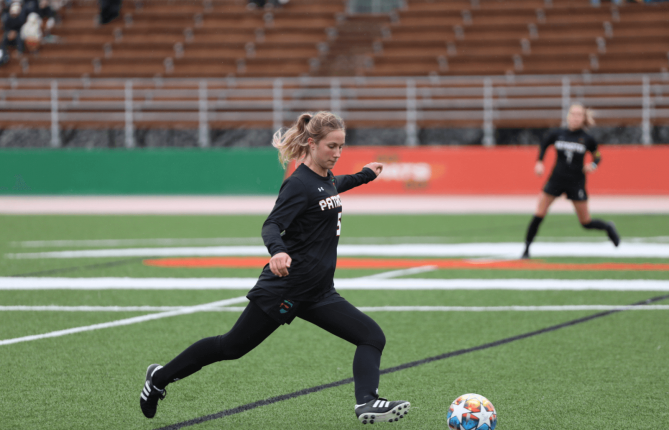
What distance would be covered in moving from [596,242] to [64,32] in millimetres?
22308

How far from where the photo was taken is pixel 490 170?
853 inches

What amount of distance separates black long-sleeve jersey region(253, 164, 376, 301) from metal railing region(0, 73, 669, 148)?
1987 cm

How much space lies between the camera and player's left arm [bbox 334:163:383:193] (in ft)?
16.0

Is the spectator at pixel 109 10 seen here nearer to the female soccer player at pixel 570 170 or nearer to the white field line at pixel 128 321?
A: the female soccer player at pixel 570 170

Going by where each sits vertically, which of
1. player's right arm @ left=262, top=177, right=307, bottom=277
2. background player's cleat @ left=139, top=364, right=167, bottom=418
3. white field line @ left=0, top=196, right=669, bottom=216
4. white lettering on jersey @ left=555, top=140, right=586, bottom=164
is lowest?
white field line @ left=0, top=196, right=669, bottom=216

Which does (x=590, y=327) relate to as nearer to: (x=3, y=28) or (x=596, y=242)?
(x=596, y=242)

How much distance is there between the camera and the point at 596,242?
43.2ft

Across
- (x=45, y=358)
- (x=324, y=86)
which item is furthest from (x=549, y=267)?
(x=324, y=86)

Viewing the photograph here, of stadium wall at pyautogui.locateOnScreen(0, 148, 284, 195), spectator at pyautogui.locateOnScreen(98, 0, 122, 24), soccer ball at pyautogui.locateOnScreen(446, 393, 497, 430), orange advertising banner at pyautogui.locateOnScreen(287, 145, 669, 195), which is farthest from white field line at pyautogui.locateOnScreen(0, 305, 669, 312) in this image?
spectator at pyautogui.locateOnScreen(98, 0, 122, 24)

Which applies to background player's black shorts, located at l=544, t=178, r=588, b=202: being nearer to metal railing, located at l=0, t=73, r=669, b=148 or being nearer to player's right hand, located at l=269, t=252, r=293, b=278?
player's right hand, located at l=269, t=252, r=293, b=278

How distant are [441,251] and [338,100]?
13250 millimetres

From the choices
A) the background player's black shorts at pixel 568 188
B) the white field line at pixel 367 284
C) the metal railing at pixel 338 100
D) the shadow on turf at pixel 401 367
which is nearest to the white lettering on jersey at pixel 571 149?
the background player's black shorts at pixel 568 188

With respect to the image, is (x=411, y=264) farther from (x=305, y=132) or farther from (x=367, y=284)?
(x=305, y=132)

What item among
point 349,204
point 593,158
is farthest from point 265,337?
point 349,204
